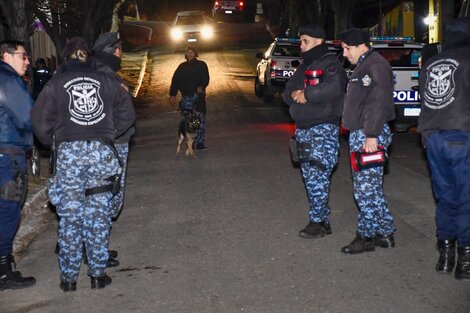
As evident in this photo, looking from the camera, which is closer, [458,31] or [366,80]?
[458,31]

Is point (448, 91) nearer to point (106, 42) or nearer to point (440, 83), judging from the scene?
point (440, 83)

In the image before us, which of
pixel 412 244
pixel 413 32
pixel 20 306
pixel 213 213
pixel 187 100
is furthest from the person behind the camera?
pixel 413 32

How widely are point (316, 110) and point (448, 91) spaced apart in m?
1.63

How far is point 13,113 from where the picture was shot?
7.27 m

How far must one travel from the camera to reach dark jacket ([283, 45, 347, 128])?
8320 mm

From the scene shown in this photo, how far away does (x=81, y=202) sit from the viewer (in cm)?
706

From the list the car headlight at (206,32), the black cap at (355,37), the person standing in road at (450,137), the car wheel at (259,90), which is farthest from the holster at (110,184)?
the car headlight at (206,32)

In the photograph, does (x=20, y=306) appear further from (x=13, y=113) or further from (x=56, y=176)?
(x=13, y=113)

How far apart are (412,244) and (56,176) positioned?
3.53 m

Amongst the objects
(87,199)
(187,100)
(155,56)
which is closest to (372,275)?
(87,199)

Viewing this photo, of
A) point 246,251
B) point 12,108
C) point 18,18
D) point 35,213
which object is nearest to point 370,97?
point 246,251

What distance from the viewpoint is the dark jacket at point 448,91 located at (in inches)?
279

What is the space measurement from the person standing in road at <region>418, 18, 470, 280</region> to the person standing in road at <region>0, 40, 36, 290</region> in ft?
11.2

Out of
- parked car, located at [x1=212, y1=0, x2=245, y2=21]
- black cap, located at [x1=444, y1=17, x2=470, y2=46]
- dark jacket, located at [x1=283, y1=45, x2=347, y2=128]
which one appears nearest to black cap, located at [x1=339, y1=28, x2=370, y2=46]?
dark jacket, located at [x1=283, y1=45, x2=347, y2=128]
